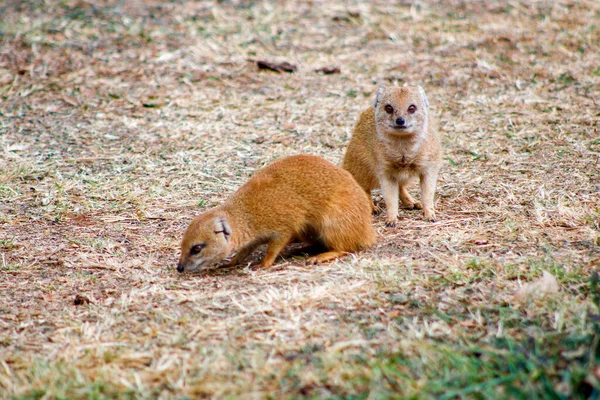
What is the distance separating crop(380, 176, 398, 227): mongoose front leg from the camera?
5.84m

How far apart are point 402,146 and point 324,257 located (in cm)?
140

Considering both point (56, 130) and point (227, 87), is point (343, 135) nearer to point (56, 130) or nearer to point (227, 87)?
point (227, 87)

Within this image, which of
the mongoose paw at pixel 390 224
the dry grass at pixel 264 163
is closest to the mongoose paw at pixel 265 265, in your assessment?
the dry grass at pixel 264 163

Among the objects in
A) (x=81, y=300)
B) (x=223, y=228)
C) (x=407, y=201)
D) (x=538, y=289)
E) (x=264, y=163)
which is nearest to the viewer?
(x=538, y=289)

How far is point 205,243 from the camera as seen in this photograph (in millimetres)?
4840

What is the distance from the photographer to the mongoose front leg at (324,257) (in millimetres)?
5027

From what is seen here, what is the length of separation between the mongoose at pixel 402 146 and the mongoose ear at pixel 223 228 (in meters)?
1.52

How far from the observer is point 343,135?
7594 mm

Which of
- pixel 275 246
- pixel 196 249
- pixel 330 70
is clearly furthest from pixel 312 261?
pixel 330 70

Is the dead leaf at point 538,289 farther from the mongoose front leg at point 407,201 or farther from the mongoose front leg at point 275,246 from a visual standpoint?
the mongoose front leg at point 407,201

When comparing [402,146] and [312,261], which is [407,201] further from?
[312,261]

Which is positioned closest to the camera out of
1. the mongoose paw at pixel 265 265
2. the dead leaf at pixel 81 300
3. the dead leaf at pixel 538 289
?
the dead leaf at pixel 538 289

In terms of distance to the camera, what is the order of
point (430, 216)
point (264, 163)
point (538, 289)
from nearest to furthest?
point (538, 289)
point (430, 216)
point (264, 163)

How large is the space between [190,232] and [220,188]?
1.71 metres
